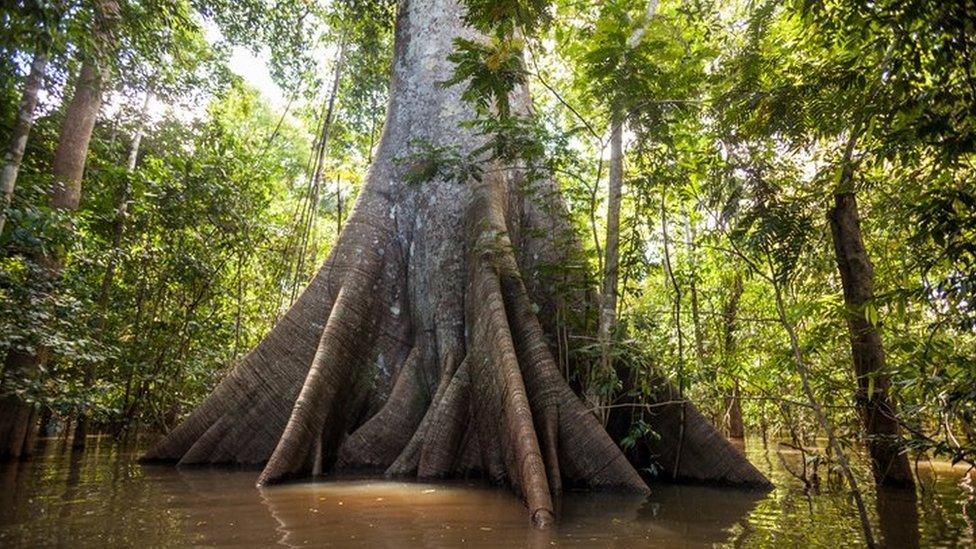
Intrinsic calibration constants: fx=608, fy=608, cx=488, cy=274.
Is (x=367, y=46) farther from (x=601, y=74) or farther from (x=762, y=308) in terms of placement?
(x=762, y=308)

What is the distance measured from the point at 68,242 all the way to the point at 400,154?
3.49 meters

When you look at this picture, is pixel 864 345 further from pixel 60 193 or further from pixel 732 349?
pixel 60 193

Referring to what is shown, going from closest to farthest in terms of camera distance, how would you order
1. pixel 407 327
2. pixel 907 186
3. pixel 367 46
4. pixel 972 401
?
pixel 972 401 < pixel 907 186 < pixel 407 327 < pixel 367 46

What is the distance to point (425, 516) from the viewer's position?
3490mm

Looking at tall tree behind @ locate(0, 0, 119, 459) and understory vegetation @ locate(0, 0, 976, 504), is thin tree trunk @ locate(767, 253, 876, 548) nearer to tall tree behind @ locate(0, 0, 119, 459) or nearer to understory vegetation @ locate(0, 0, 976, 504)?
understory vegetation @ locate(0, 0, 976, 504)

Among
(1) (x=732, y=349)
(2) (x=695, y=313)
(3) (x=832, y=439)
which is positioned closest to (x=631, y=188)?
(2) (x=695, y=313)

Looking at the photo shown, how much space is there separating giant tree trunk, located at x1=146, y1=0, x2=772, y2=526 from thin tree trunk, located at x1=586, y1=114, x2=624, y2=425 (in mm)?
347

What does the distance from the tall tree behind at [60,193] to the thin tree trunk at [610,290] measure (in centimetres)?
487

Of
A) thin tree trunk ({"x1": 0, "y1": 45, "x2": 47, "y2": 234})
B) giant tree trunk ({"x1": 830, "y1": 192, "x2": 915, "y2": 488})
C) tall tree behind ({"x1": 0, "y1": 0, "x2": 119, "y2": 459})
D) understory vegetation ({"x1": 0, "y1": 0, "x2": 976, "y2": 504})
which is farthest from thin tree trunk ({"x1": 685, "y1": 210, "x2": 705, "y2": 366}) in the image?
tall tree behind ({"x1": 0, "y1": 0, "x2": 119, "y2": 459})

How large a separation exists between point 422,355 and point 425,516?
9.26ft

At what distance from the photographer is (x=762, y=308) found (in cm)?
1093

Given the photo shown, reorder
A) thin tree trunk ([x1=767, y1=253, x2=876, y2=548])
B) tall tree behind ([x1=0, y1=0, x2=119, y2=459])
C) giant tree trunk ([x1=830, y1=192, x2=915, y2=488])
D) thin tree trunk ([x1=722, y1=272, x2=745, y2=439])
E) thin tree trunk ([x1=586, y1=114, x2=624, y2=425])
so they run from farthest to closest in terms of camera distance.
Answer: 1. thin tree trunk ([x1=722, y1=272, x2=745, y2=439])
2. tall tree behind ([x1=0, y1=0, x2=119, y2=459])
3. thin tree trunk ([x1=586, y1=114, x2=624, y2=425])
4. giant tree trunk ([x1=830, y1=192, x2=915, y2=488])
5. thin tree trunk ([x1=767, y1=253, x2=876, y2=548])

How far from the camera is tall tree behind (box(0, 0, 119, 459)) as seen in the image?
236 inches

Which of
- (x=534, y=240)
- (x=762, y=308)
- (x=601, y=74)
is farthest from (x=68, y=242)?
(x=762, y=308)
